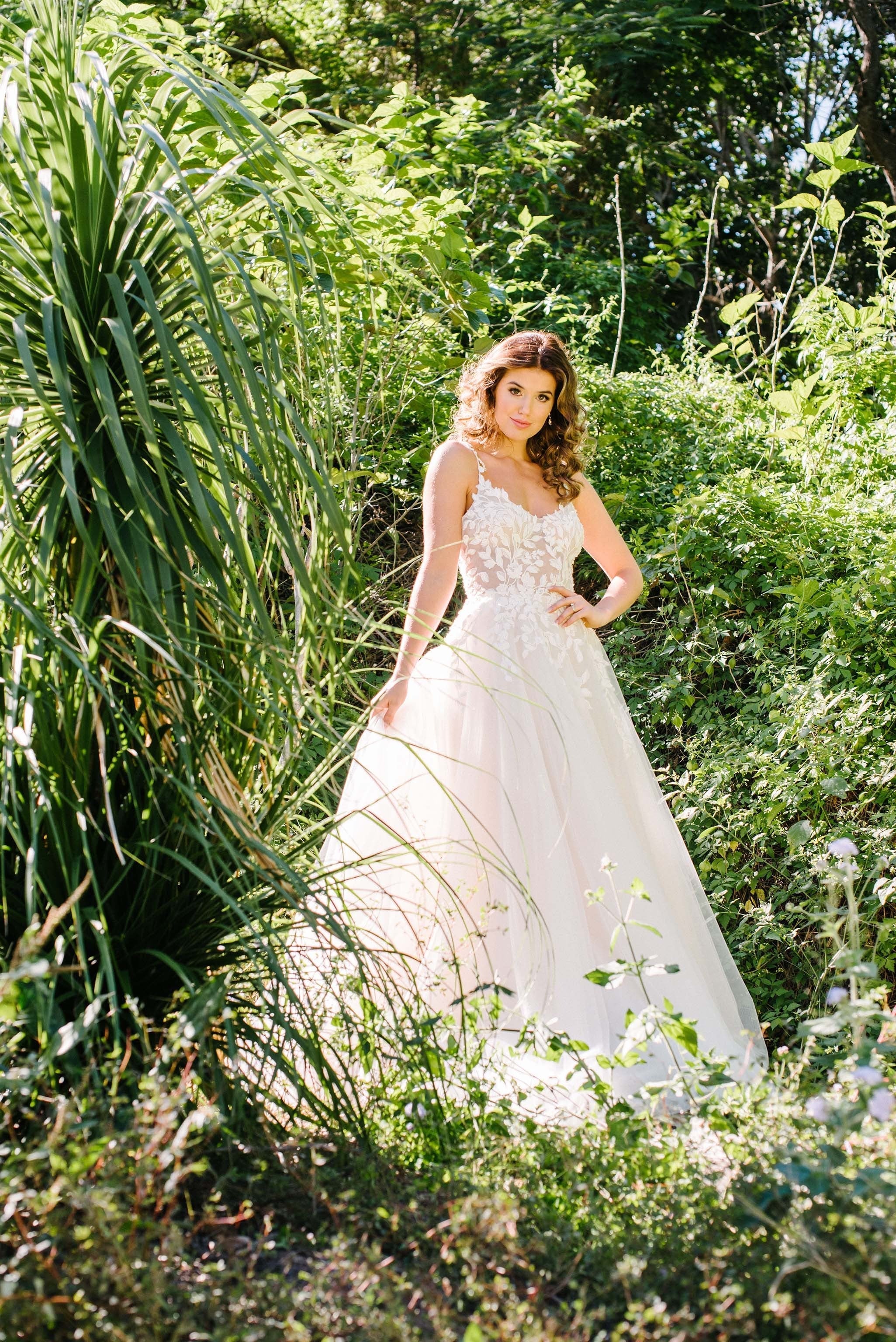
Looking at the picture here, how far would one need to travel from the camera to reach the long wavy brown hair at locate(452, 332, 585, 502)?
10.4 feet

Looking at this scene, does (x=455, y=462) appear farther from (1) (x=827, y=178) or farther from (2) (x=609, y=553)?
(1) (x=827, y=178)

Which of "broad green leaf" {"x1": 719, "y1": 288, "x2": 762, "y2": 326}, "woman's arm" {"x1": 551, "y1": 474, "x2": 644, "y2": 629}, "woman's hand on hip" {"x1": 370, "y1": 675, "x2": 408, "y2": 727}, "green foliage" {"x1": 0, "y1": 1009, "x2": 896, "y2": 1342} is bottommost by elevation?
"green foliage" {"x1": 0, "y1": 1009, "x2": 896, "y2": 1342}

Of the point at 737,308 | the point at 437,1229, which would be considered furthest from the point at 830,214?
the point at 437,1229

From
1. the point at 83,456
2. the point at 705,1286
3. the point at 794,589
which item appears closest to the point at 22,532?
the point at 83,456

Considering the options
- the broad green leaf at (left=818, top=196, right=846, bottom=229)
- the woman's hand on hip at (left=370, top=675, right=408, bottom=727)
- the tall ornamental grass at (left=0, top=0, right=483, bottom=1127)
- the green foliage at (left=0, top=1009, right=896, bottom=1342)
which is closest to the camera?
the green foliage at (left=0, top=1009, right=896, bottom=1342)

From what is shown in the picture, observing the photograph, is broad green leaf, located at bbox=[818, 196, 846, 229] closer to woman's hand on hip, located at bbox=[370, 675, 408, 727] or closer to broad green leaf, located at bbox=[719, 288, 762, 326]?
broad green leaf, located at bbox=[719, 288, 762, 326]

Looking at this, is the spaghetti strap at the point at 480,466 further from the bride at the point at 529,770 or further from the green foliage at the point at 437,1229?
the green foliage at the point at 437,1229

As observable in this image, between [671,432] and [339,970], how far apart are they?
3.17 metres

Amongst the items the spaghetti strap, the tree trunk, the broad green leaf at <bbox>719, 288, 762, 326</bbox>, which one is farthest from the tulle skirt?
the tree trunk

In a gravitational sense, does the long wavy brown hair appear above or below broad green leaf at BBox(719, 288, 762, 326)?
below

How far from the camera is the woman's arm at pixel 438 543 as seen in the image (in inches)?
111

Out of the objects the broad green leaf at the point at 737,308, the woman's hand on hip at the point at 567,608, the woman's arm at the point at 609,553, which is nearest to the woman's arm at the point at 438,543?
the woman's hand on hip at the point at 567,608

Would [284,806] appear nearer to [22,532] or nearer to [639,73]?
[22,532]

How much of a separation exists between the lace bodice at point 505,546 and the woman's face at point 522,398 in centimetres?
14
